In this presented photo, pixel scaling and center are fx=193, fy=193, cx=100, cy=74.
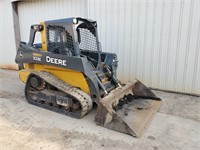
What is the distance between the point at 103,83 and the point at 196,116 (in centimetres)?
190

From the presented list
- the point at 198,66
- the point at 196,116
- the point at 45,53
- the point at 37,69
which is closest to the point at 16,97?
the point at 37,69

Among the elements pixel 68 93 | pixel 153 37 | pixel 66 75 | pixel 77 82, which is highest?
pixel 153 37

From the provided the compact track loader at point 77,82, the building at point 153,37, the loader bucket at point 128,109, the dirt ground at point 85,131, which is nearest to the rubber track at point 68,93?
the compact track loader at point 77,82

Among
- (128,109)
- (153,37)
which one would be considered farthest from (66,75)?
(153,37)

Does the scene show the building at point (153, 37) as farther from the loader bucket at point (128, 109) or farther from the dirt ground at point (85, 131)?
the loader bucket at point (128, 109)

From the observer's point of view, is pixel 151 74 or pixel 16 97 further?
pixel 151 74

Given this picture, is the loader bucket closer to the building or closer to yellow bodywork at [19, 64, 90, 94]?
yellow bodywork at [19, 64, 90, 94]

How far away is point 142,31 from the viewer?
5.11m

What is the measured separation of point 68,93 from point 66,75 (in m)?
0.53

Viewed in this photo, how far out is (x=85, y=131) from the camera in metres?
3.15

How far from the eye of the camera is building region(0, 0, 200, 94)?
181 inches

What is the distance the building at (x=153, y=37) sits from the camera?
459 cm

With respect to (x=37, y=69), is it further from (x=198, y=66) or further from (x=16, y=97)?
(x=198, y=66)

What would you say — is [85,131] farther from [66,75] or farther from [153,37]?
[153,37]
